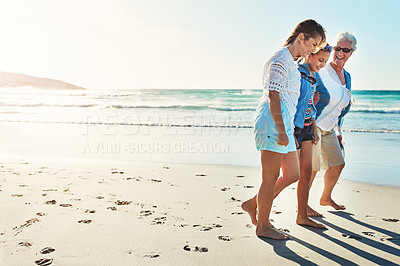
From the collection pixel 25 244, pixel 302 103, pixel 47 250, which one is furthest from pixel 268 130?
pixel 25 244

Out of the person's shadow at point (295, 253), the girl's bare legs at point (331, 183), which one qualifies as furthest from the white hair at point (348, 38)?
the person's shadow at point (295, 253)

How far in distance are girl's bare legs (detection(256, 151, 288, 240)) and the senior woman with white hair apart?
915mm

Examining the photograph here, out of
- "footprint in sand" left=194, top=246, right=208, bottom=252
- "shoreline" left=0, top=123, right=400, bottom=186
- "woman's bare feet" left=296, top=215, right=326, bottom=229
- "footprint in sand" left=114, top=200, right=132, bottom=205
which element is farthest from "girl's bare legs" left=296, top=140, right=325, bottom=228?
"shoreline" left=0, top=123, right=400, bottom=186

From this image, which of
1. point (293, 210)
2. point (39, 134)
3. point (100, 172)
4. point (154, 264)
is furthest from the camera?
point (39, 134)

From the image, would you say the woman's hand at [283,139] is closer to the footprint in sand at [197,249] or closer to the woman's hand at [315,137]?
the woman's hand at [315,137]

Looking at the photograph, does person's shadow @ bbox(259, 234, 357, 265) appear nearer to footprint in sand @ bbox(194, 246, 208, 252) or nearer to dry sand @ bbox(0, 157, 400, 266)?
dry sand @ bbox(0, 157, 400, 266)

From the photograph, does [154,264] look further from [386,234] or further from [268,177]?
[386,234]

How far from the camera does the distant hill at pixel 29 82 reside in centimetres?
3312

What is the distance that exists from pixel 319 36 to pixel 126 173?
11.2ft

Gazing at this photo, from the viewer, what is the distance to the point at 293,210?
390cm

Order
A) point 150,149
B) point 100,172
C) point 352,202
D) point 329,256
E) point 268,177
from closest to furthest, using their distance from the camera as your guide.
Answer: point 329,256
point 268,177
point 352,202
point 100,172
point 150,149

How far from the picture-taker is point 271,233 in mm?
3037

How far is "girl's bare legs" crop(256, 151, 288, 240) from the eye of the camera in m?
2.91

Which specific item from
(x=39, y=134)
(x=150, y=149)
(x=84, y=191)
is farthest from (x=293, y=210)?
(x=39, y=134)
